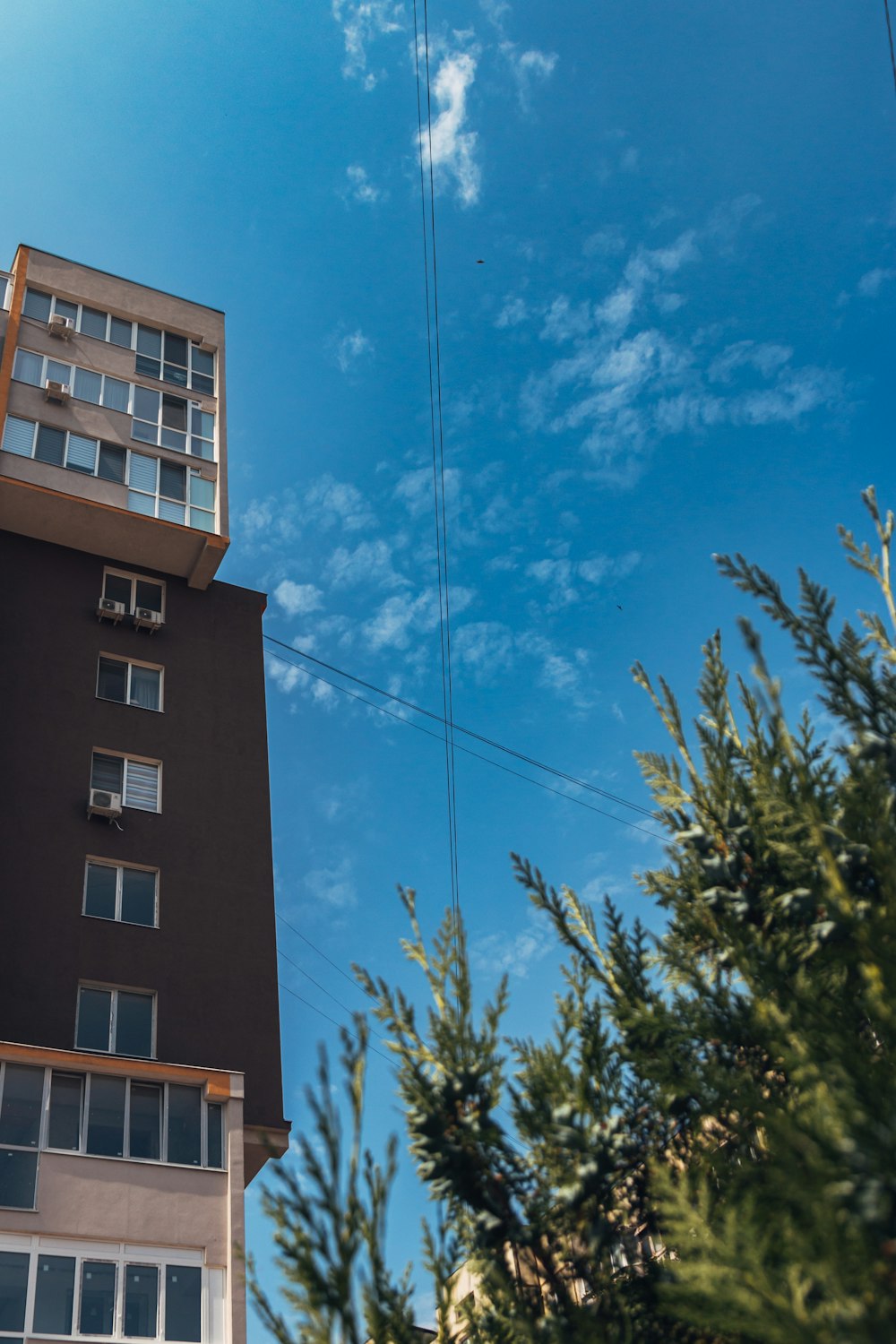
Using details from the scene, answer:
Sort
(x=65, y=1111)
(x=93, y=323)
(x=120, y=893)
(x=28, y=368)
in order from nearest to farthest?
1. (x=65, y=1111)
2. (x=120, y=893)
3. (x=28, y=368)
4. (x=93, y=323)

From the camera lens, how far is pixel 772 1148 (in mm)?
6102

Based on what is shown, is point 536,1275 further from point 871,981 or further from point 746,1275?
point 871,981

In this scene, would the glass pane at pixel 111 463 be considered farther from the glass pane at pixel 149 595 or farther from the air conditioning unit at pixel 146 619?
the air conditioning unit at pixel 146 619

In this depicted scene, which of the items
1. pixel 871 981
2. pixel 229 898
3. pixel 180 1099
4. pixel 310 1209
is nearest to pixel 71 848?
pixel 229 898

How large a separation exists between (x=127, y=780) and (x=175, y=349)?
12557 millimetres

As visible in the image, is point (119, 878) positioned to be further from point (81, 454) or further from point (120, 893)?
point (81, 454)

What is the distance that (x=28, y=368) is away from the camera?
27.0 m

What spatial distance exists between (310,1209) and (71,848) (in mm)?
16579

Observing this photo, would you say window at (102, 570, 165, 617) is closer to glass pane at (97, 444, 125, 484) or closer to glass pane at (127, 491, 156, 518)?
glass pane at (127, 491, 156, 518)

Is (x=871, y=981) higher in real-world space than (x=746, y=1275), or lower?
higher

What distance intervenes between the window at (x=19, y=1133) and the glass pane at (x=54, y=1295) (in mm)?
879

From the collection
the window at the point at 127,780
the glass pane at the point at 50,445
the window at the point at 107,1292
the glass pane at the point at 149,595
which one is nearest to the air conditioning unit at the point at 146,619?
the glass pane at the point at 149,595

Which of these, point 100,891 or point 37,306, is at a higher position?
point 37,306

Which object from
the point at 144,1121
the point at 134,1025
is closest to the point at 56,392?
the point at 134,1025
